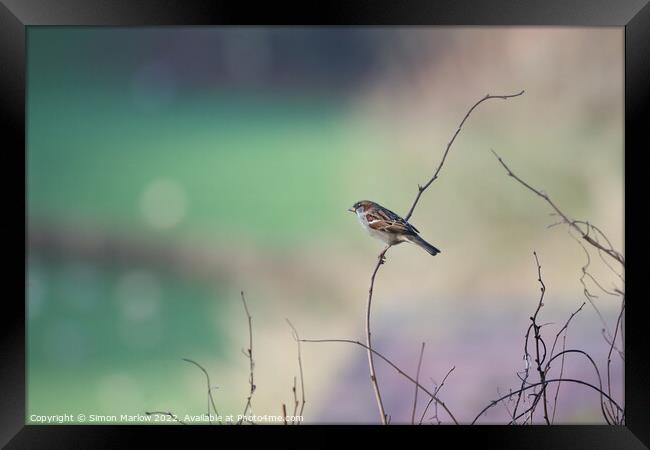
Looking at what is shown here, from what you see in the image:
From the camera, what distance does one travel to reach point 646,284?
2.71m

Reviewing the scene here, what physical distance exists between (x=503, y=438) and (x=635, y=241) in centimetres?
109

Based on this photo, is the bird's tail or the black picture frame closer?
→ the black picture frame

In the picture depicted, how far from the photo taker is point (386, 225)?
283 cm

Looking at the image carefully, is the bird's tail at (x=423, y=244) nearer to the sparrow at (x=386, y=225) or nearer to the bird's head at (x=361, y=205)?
the sparrow at (x=386, y=225)

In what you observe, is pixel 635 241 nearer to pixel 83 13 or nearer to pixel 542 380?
pixel 542 380

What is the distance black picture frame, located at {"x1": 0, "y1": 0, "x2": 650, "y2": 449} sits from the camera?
270cm

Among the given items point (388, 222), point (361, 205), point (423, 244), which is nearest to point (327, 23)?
point (361, 205)

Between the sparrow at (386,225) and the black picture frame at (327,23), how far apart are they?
0.84m

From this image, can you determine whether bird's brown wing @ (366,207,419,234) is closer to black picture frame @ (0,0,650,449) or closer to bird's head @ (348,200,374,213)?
bird's head @ (348,200,374,213)

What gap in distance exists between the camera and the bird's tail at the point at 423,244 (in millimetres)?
2812

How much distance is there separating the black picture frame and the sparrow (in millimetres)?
838

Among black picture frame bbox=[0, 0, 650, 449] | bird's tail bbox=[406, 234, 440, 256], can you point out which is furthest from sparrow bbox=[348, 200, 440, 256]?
black picture frame bbox=[0, 0, 650, 449]

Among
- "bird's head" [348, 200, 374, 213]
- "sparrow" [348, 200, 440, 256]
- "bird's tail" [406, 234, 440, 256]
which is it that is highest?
"bird's head" [348, 200, 374, 213]

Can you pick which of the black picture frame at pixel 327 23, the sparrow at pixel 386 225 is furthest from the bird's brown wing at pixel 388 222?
the black picture frame at pixel 327 23
